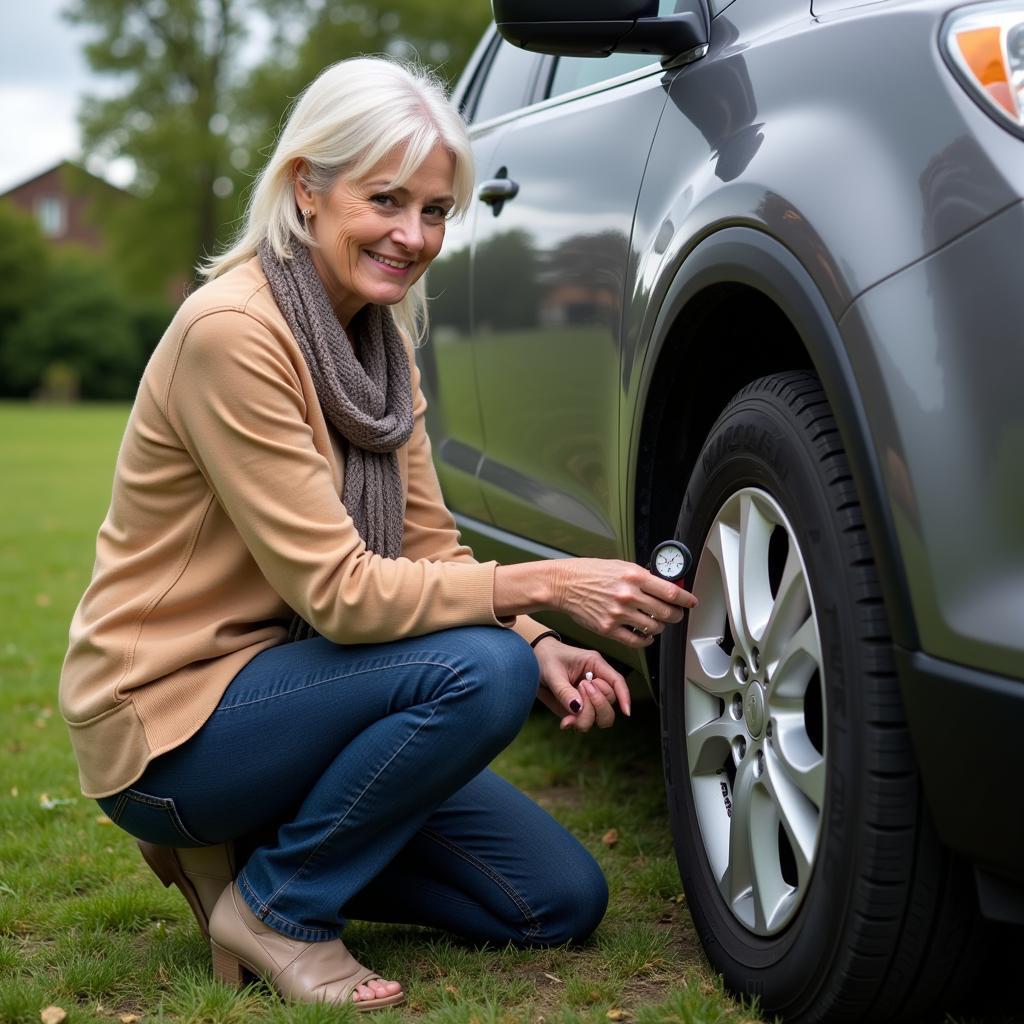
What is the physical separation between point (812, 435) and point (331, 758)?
3.08 ft

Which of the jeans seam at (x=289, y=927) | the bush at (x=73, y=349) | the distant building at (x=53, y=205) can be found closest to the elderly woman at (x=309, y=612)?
the jeans seam at (x=289, y=927)

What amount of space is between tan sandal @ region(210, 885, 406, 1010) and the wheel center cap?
0.68 meters

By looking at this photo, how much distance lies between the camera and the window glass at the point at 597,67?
2.57 m

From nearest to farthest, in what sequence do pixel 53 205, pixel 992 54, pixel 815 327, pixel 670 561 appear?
pixel 992 54 → pixel 815 327 → pixel 670 561 → pixel 53 205

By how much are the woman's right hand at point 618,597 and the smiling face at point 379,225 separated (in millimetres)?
566

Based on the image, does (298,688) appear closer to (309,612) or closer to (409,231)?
(309,612)

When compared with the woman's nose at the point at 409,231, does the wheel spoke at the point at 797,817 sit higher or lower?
lower

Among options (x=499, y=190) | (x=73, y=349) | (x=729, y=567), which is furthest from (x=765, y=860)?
(x=73, y=349)

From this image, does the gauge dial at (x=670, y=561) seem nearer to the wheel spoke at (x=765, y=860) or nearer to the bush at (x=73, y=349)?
the wheel spoke at (x=765, y=860)

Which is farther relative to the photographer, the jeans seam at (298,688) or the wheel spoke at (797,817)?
the jeans seam at (298,688)

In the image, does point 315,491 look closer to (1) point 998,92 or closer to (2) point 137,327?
(1) point 998,92

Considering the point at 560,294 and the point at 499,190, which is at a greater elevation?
the point at 499,190

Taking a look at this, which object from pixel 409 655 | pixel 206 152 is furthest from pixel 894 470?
pixel 206 152

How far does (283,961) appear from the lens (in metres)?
2.24
